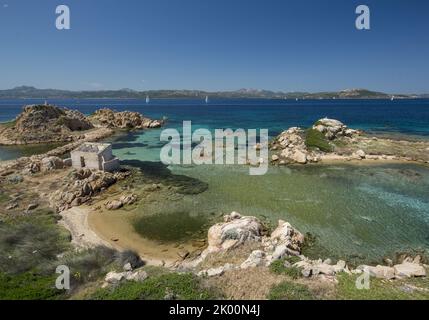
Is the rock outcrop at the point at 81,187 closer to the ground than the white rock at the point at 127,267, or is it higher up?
higher up

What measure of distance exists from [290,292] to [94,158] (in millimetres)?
25351

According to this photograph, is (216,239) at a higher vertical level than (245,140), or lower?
lower

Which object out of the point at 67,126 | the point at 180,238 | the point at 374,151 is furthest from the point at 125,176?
the point at 67,126

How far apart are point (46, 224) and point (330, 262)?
61.9 ft

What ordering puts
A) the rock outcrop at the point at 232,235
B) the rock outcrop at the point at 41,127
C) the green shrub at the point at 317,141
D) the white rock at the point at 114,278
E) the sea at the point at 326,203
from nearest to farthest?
1. the white rock at the point at 114,278
2. the rock outcrop at the point at 232,235
3. the sea at the point at 326,203
4. the green shrub at the point at 317,141
5. the rock outcrop at the point at 41,127

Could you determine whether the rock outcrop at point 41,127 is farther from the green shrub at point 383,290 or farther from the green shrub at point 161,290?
the green shrub at point 383,290

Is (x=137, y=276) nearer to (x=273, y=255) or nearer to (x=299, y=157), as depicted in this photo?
(x=273, y=255)

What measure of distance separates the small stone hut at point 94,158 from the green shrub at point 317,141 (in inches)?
1112

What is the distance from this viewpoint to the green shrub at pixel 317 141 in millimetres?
41697

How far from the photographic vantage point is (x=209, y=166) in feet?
117

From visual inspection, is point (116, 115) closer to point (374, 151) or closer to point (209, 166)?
point (209, 166)

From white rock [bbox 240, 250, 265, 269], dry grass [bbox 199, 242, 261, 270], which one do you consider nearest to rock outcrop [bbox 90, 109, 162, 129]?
dry grass [bbox 199, 242, 261, 270]

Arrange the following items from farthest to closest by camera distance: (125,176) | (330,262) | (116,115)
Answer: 1. (116,115)
2. (125,176)
3. (330,262)

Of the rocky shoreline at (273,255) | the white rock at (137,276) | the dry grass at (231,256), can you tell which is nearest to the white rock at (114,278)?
the white rock at (137,276)
